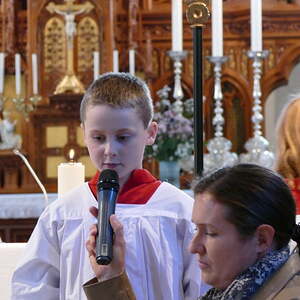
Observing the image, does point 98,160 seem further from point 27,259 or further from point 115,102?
point 27,259

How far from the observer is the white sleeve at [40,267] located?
2182 mm

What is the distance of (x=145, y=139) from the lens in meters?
2.26

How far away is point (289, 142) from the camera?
11.5ft

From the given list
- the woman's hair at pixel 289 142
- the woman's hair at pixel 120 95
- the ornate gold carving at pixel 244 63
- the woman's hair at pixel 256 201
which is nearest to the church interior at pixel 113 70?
the ornate gold carving at pixel 244 63

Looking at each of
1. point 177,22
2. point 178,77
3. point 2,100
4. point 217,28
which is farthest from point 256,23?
point 2,100

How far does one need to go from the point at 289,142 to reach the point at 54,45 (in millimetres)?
3370

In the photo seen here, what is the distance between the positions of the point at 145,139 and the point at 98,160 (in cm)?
15

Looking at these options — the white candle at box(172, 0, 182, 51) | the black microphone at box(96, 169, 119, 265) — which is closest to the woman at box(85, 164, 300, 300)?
the black microphone at box(96, 169, 119, 265)

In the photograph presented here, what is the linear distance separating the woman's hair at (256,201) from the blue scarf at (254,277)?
44 mm

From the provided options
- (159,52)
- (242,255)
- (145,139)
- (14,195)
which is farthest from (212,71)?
(242,255)

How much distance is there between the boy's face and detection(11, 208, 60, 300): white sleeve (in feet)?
0.70

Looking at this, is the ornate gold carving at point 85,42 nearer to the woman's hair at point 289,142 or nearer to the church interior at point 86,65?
the church interior at point 86,65

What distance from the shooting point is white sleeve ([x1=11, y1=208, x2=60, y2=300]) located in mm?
2182

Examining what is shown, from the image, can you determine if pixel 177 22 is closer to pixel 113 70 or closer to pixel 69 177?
pixel 113 70
